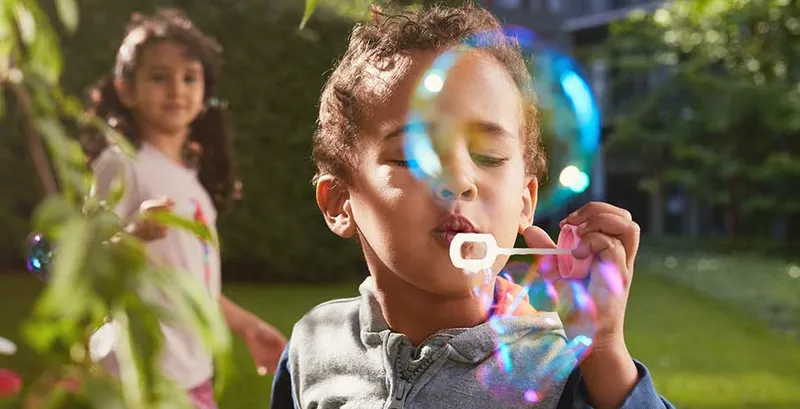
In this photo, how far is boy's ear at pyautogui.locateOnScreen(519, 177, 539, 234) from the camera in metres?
1.14

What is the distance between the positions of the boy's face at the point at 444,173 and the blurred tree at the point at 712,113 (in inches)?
450

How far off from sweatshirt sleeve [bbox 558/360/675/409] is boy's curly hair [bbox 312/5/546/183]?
26 cm

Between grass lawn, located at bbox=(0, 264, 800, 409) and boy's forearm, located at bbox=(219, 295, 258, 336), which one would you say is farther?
grass lawn, located at bbox=(0, 264, 800, 409)

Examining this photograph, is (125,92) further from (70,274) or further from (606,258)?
(70,274)

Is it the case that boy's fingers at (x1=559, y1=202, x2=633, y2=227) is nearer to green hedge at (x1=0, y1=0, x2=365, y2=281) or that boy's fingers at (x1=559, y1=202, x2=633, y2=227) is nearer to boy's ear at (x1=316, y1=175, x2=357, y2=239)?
boy's ear at (x1=316, y1=175, x2=357, y2=239)

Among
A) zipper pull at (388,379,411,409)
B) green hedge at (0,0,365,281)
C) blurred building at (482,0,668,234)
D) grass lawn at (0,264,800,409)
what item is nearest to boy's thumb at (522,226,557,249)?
zipper pull at (388,379,411,409)

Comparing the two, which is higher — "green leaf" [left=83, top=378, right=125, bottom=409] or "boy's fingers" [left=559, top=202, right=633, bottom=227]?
"green leaf" [left=83, top=378, right=125, bottom=409]

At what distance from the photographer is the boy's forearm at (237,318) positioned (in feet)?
6.24

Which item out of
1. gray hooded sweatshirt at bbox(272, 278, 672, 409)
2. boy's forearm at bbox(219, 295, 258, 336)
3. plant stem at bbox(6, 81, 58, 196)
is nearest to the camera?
plant stem at bbox(6, 81, 58, 196)

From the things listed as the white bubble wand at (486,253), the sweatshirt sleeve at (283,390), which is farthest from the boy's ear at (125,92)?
the white bubble wand at (486,253)

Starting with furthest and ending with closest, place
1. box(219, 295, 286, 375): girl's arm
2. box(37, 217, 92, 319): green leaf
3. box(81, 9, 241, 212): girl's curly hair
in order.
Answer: box(81, 9, 241, 212): girl's curly hair
box(219, 295, 286, 375): girl's arm
box(37, 217, 92, 319): green leaf

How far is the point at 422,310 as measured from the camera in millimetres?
1138

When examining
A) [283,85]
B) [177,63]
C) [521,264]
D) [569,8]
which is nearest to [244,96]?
[283,85]

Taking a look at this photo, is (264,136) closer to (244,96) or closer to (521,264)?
(244,96)
